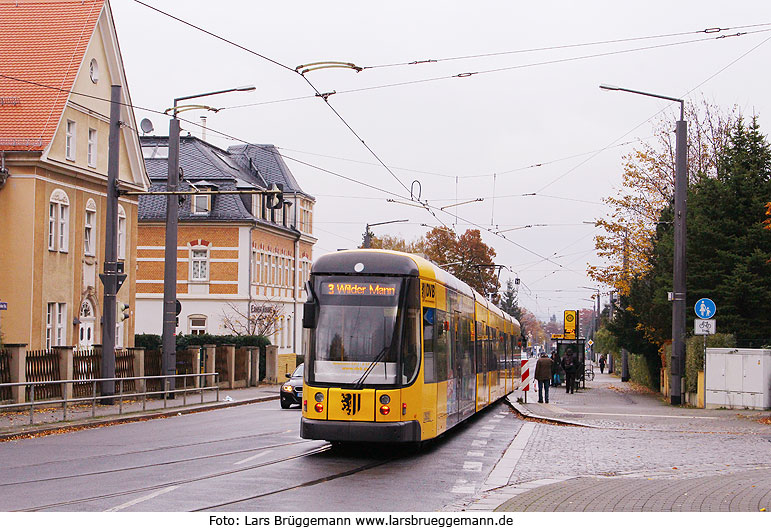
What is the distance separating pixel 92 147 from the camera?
39.1m

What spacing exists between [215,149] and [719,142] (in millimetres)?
31437

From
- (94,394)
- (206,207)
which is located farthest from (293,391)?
(206,207)

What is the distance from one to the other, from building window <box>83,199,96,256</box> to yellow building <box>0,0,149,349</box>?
0.04m

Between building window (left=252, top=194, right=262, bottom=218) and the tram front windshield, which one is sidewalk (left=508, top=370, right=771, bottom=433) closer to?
the tram front windshield

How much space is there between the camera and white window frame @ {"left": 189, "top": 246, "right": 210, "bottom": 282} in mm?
59875

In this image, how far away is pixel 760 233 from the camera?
1297 inches

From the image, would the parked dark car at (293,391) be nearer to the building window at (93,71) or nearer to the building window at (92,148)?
the building window at (92,148)

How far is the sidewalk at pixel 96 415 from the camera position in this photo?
21094mm

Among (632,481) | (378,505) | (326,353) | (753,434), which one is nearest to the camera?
(378,505)

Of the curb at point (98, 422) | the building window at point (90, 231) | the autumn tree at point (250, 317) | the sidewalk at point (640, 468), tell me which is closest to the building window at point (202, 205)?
the autumn tree at point (250, 317)

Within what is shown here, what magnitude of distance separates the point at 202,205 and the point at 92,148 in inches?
842

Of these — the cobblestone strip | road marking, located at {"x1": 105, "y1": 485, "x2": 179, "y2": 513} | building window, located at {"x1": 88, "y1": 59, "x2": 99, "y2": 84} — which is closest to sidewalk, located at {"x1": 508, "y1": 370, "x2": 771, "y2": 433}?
the cobblestone strip
